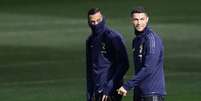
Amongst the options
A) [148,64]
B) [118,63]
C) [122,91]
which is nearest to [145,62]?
[148,64]

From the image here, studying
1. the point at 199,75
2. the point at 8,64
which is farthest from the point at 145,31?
the point at 8,64

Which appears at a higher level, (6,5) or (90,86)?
(90,86)

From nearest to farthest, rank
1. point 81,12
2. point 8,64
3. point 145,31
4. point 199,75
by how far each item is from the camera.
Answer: point 145,31
point 199,75
point 8,64
point 81,12

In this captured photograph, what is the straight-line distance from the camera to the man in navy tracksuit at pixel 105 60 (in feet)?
29.0

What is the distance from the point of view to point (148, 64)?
26.7 ft

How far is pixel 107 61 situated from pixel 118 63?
0.43 ft

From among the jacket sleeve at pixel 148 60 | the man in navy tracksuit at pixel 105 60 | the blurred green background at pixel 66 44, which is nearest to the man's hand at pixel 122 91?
the jacket sleeve at pixel 148 60

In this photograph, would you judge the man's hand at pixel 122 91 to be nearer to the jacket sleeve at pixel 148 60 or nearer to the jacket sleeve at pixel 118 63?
the jacket sleeve at pixel 148 60

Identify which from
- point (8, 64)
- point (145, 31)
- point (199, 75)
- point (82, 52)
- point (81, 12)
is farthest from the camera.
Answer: point (81, 12)

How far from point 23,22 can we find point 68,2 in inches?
269

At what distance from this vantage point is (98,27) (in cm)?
884

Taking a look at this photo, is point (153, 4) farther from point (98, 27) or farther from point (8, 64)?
point (98, 27)

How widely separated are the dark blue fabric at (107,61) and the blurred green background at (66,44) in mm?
4896

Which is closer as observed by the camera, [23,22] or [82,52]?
[82,52]
